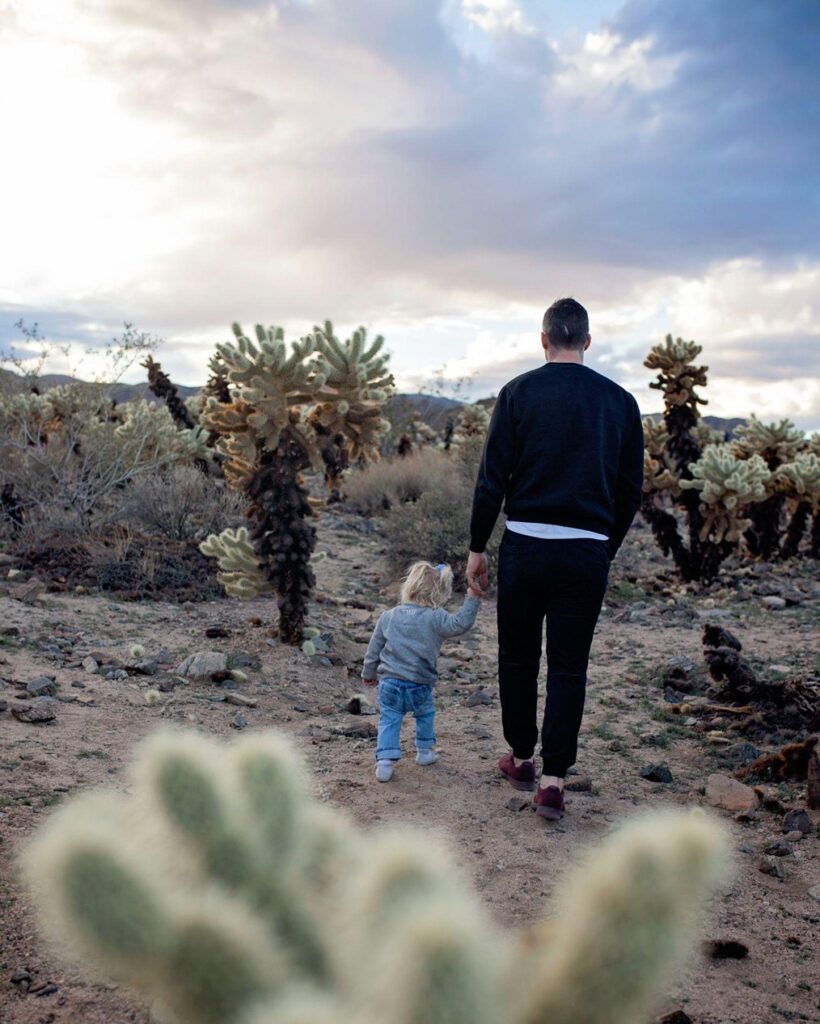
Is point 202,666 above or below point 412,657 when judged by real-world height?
below

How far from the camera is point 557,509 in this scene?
12.4 ft

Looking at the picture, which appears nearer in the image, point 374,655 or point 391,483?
point 374,655

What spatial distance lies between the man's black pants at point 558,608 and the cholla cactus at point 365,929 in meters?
2.44

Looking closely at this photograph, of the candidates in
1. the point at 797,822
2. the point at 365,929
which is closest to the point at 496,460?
the point at 797,822

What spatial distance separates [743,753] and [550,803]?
157 centimetres

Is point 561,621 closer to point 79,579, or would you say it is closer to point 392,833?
point 392,833

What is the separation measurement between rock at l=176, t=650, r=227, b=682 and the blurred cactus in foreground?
6.26 m

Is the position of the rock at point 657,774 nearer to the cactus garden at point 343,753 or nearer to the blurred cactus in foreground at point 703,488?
the cactus garden at point 343,753

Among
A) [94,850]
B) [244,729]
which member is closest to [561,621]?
[244,729]

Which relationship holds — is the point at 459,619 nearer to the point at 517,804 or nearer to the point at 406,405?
the point at 517,804

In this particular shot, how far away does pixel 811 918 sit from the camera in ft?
10.1

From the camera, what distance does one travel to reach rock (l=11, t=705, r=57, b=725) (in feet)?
15.3

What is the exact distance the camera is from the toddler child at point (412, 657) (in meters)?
4.28

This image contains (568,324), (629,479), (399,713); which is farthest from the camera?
(399,713)
